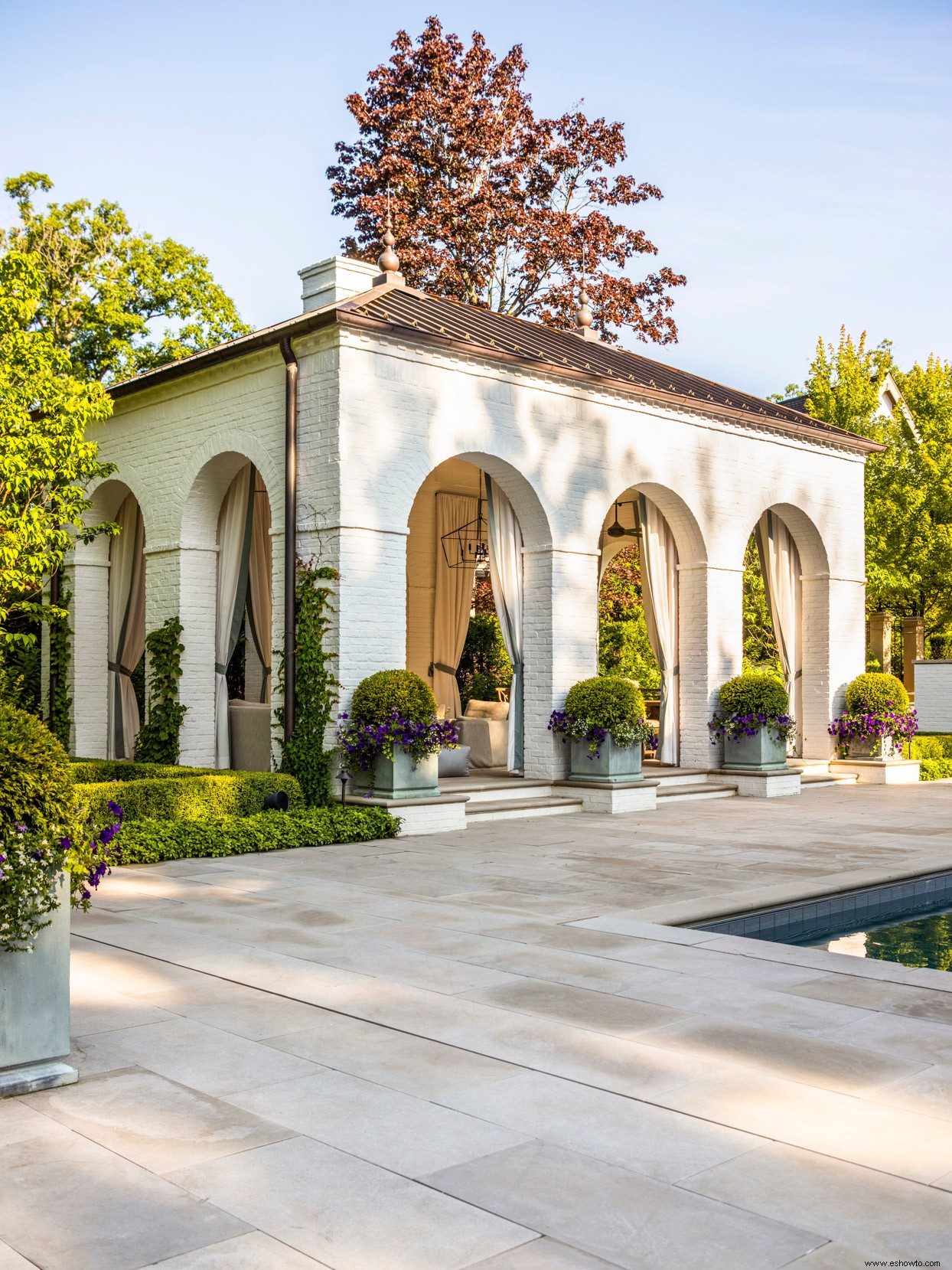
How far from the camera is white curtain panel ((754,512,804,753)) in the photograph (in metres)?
17.1

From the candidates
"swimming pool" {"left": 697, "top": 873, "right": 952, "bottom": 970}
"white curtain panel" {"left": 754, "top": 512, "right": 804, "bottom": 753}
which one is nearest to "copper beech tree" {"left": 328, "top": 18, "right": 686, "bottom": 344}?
"white curtain panel" {"left": 754, "top": 512, "right": 804, "bottom": 753}

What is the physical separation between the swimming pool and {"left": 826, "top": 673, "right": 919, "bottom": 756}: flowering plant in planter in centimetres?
855

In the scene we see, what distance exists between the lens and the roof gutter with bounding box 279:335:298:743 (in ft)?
38.1

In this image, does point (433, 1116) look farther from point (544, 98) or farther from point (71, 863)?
point (544, 98)

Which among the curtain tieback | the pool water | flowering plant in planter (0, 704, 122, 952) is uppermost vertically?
the curtain tieback

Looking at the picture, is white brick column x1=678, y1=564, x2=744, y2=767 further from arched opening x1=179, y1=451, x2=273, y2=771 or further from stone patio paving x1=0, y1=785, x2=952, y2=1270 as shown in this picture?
stone patio paving x1=0, y1=785, x2=952, y2=1270

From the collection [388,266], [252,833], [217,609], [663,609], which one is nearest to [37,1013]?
[252,833]

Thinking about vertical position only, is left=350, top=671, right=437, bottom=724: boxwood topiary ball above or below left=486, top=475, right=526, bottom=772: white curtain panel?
below

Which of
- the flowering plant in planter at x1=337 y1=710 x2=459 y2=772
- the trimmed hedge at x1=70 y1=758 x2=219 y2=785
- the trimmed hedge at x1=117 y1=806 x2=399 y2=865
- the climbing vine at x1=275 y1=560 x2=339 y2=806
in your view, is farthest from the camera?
the trimmed hedge at x1=70 y1=758 x2=219 y2=785

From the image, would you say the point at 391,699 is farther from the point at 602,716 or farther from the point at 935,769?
the point at 935,769

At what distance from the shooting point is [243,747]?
13.6m

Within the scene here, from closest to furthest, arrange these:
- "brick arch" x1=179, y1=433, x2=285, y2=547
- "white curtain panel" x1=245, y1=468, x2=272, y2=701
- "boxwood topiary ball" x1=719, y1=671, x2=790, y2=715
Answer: "brick arch" x1=179, y1=433, x2=285, y2=547 → "white curtain panel" x1=245, y1=468, x2=272, y2=701 → "boxwood topiary ball" x1=719, y1=671, x2=790, y2=715

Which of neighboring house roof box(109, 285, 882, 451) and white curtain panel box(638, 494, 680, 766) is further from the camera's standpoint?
white curtain panel box(638, 494, 680, 766)

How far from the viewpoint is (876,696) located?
1666cm
